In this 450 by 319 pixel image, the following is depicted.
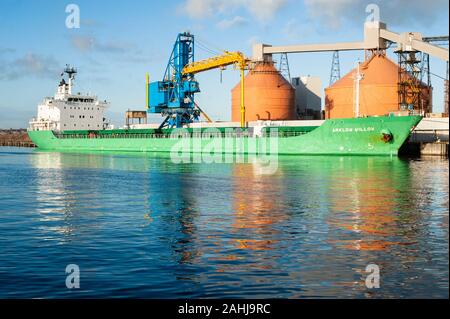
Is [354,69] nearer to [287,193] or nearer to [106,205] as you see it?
[287,193]

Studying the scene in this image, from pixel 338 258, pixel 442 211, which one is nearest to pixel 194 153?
pixel 442 211

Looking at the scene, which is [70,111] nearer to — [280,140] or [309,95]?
[309,95]

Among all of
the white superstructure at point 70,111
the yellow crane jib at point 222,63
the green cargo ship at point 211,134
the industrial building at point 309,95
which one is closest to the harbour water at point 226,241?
the green cargo ship at point 211,134

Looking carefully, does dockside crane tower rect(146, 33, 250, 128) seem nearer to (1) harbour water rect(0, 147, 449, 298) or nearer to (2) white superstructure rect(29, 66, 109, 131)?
(2) white superstructure rect(29, 66, 109, 131)

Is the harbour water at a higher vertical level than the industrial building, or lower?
lower

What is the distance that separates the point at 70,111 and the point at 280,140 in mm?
45314

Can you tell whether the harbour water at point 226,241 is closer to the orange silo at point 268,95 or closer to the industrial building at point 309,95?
the orange silo at point 268,95

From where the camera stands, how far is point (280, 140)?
63938 mm

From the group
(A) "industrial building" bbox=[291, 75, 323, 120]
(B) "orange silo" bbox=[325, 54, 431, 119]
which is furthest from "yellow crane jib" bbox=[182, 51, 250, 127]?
(A) "industrial building" bbox=[291, 75, 323, 120]

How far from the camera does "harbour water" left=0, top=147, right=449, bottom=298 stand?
1041 cm

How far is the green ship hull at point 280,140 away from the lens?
5578 cm

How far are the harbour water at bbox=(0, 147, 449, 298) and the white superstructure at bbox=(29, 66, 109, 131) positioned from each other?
67.8 m

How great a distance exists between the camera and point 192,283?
34.9 ft

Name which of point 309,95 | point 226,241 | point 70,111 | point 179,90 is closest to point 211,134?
point 179,90
